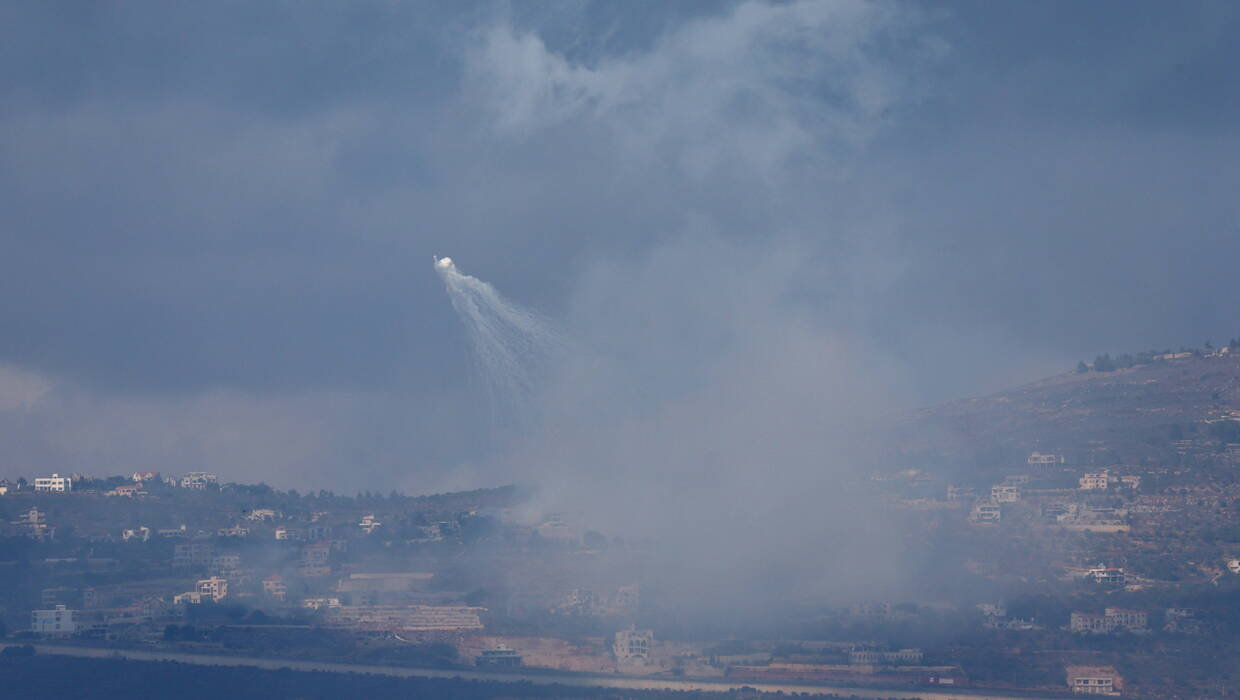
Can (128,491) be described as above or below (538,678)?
above

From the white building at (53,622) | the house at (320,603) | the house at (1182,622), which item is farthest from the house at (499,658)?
the house at (1182,622)

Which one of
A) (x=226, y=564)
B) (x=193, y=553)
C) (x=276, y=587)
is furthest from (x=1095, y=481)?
(x=193, y=553)

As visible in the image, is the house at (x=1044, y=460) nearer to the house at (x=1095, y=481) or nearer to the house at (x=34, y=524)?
the house at (x=1095, y=481)

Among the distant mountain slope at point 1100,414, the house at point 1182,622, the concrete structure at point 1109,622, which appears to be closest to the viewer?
the house at point 1182,622

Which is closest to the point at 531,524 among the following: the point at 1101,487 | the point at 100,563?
the point at 100,563

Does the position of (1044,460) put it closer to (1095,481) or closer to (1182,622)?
(1095,481)

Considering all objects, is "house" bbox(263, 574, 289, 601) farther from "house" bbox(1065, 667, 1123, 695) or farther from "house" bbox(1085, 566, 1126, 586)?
"house" bbox(1065, 667, 1123, 695)
